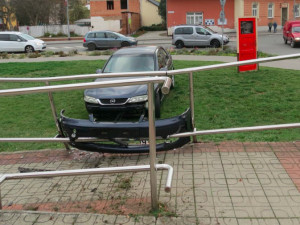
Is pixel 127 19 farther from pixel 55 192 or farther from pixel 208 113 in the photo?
pixel 55 192

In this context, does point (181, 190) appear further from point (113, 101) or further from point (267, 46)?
point (267, 46)

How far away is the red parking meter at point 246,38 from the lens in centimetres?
1320

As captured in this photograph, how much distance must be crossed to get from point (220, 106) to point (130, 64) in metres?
2.47

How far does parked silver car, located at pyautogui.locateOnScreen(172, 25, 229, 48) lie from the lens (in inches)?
1089

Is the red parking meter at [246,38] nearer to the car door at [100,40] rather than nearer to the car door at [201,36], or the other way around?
the car door at [201,36]

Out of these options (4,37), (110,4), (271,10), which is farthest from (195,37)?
(110,4)

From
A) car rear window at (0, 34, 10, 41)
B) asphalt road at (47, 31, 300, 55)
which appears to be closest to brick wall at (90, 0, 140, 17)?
asphalt road at (47, 31, 300, 55)

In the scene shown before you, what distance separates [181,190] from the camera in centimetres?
414

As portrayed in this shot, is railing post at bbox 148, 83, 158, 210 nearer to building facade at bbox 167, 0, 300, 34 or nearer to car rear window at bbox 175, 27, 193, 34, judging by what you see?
car rear window at bbox 175, 27, 193, 34

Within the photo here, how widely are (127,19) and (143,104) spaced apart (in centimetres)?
4305

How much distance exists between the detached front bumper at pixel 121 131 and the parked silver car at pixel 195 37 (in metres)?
23.6

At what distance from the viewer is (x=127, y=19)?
49.0 metres

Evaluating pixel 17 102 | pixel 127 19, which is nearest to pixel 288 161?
pixel 17 102

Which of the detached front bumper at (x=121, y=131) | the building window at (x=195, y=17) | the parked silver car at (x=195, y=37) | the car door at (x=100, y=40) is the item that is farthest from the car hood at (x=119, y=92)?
the building window at (x=195, y=17)
